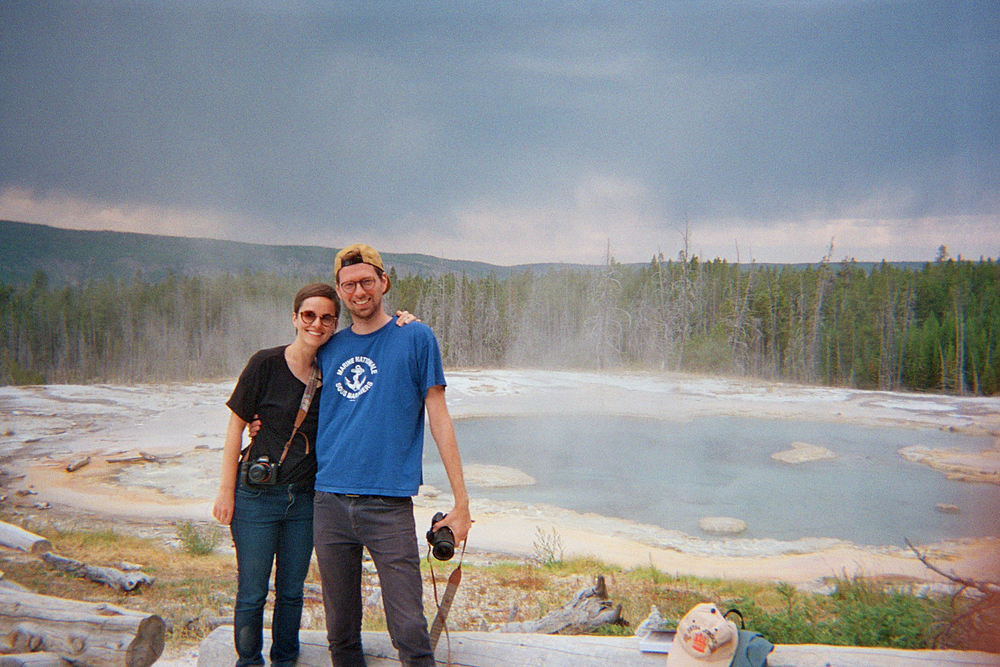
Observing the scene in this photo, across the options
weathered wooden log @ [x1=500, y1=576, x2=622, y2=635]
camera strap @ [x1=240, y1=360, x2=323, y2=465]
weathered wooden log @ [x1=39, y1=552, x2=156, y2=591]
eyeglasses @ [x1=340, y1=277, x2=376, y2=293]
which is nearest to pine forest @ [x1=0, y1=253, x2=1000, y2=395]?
weathered wooden log @ [x1=39, y1=552, x2=156, y2=591]

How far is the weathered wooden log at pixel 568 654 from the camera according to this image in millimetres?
1991

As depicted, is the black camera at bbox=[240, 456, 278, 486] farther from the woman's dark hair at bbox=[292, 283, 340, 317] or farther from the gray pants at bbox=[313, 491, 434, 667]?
the woman's dark hair at bbox=[292, 283, 340, 317]


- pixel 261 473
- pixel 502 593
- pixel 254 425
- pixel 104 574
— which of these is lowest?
pixel 502 593

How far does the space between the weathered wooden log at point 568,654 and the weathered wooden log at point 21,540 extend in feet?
12.4

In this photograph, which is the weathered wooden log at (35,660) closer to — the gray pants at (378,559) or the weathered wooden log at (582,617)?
the gray pants at (378,559)

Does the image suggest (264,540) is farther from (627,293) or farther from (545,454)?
(627,293)

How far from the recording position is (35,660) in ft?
9.56

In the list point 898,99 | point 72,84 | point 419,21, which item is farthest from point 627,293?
point 72,84

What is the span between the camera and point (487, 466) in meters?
10.2

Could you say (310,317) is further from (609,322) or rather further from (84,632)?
(609,322)

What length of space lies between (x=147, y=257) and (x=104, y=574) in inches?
230

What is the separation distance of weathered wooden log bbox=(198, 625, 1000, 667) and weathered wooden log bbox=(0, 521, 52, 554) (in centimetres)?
377

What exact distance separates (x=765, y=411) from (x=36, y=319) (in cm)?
1133

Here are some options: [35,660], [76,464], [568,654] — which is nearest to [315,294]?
[568,654]
